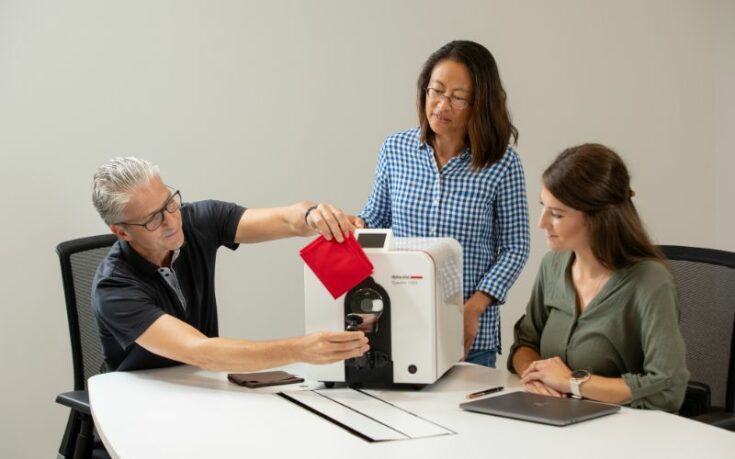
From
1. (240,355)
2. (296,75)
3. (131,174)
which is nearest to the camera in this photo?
(240,355)

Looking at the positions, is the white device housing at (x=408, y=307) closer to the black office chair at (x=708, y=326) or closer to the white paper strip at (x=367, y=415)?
the white paper strip at (x=367, y=415)

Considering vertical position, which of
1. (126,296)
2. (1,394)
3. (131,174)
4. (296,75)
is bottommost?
(1,394)

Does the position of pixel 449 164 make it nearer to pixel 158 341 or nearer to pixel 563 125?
pixel 158 341

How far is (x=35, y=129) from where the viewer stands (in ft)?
11.7

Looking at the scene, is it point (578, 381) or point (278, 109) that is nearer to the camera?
point (578, 381)

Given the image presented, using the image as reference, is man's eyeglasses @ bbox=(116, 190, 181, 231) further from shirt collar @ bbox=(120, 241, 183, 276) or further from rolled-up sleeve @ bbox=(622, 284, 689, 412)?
rolled-up sleeve @ bbox=(622, 284, 689, 412)

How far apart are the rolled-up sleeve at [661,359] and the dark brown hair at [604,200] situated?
0.14 metres

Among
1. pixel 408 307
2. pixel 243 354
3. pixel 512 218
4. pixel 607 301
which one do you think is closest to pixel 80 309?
pixel 243 354

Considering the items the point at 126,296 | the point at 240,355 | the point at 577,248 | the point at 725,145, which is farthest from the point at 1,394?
the point at 725,145

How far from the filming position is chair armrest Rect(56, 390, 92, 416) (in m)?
2.28

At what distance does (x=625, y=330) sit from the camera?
2119 mm

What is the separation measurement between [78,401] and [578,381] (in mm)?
1245

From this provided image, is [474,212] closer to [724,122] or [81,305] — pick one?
[81,305]

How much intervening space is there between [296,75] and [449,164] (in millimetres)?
1409
